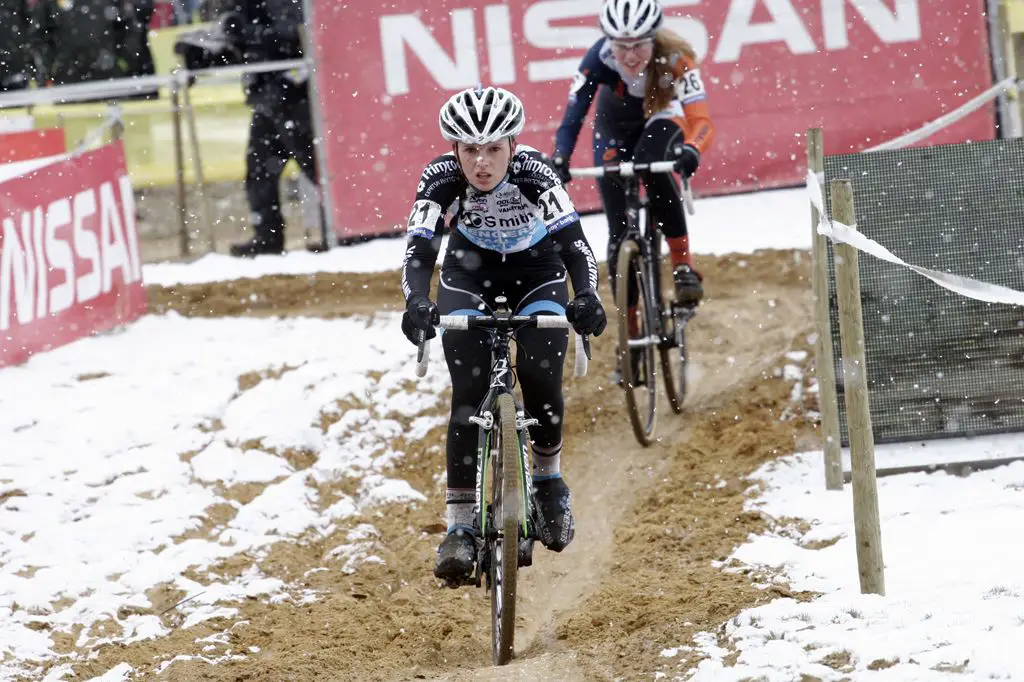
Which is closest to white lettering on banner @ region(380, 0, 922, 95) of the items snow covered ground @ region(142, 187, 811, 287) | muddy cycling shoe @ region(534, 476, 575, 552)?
snow covered ground @ region(142, 187, 811, 287)

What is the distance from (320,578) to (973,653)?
377 cm

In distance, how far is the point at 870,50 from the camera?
13.7 meters

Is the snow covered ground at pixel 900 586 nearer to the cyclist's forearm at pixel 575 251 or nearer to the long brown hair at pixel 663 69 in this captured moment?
the cyclist's forearm at pixel 575 251

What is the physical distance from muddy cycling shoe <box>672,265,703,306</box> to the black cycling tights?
258 cm

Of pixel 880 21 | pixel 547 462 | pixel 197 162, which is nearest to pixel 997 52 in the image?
pixel 880 21

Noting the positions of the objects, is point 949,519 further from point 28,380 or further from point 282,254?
point 282,254

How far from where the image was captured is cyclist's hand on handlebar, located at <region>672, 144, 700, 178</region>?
787 centimetres

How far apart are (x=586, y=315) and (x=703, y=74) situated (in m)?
9.02

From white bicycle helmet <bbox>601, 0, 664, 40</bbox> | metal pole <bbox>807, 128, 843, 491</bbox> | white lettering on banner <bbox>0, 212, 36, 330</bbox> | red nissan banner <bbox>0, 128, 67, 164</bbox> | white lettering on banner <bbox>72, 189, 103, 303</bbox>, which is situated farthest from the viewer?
red nissan banner <bbox>0, 128, 67, 164</bbox>

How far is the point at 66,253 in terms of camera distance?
10.4 meters

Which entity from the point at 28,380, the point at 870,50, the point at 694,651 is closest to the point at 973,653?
the point at 694,651

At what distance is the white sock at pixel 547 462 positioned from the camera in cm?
615

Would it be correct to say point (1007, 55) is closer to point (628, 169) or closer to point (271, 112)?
point (628, 169)

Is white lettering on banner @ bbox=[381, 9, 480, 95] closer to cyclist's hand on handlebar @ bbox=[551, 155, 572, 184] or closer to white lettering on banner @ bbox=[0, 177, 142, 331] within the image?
white lettering on banner @ bbox=[0, 177, 142, 331]
